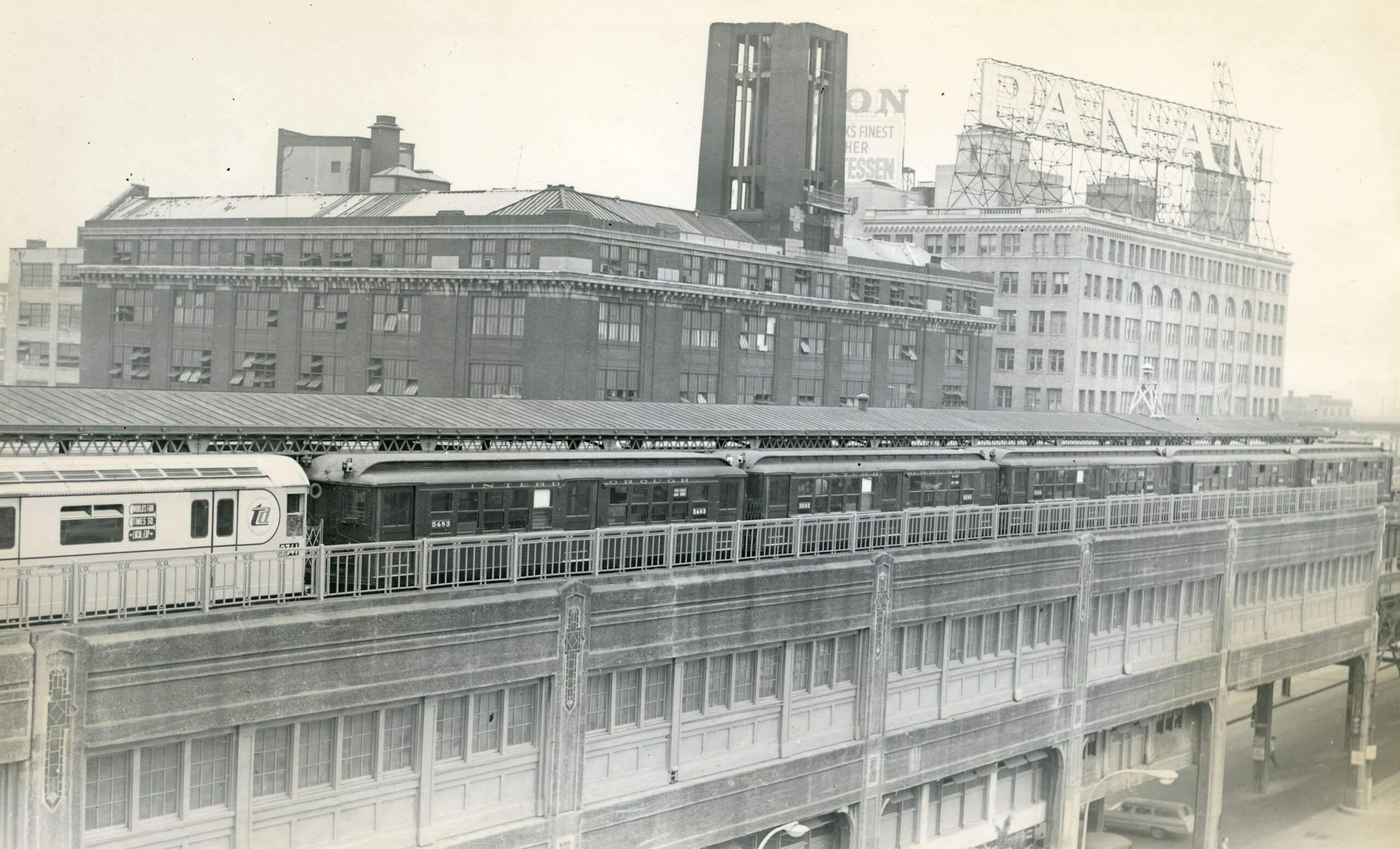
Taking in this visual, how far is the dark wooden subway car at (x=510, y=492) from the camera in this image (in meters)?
23.5

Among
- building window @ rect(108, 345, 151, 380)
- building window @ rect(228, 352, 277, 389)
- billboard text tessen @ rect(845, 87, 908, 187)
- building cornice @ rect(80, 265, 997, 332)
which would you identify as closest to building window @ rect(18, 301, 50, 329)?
building cornice @ rect(80, 265, 997, 332)

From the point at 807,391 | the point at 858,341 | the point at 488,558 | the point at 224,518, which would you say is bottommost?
the point at 488,558

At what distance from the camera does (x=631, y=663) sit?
2238cm

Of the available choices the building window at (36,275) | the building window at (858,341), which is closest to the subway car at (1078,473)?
the building window at (858,341)

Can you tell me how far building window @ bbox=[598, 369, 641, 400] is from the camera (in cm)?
5725

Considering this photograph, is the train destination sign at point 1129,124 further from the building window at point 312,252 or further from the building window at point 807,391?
the building window at point 312,252

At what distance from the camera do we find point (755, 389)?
63.1 meters

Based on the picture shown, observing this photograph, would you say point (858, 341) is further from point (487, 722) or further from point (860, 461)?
point (487, 722)

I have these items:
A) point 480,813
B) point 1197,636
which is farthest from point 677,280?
point 480,813

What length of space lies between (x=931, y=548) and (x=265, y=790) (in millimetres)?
16514

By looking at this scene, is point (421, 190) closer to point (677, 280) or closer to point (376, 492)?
point (677, 280)

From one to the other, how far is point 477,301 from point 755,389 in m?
15.0

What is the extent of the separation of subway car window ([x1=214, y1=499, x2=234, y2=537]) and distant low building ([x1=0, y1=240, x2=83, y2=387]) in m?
62.4

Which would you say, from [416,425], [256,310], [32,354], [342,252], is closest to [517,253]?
[342,252]
